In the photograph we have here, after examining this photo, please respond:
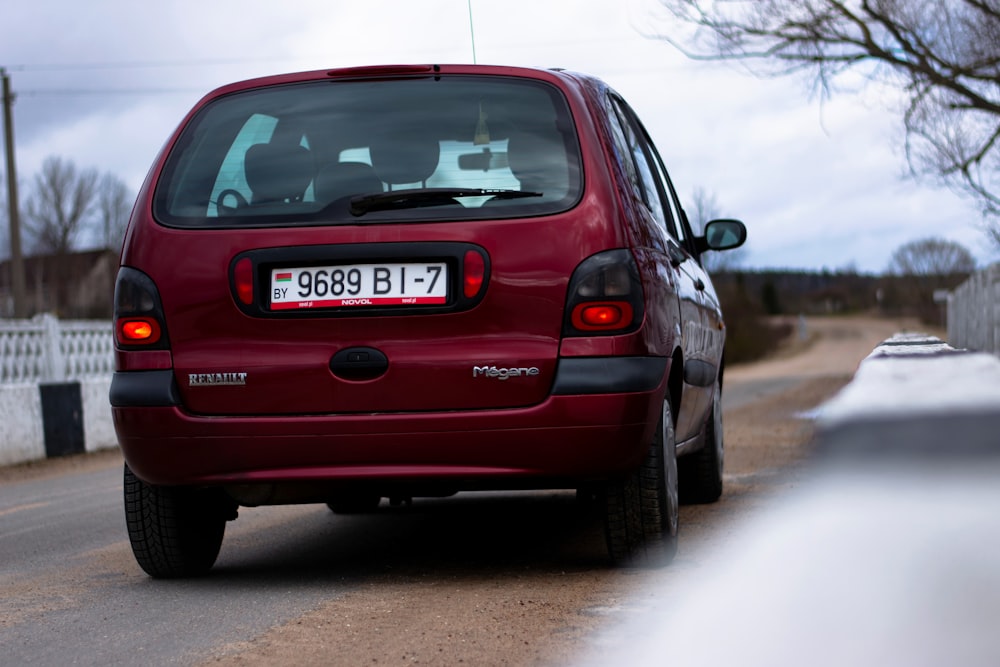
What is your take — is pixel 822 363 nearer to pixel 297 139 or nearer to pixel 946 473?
pixel 297 139

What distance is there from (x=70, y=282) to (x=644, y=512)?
96067mm

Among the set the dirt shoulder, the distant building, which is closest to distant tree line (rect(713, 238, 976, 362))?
the dirt shoulder

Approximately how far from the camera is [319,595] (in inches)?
167

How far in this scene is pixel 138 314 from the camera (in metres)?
4.25

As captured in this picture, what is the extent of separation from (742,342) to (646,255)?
1804 inches

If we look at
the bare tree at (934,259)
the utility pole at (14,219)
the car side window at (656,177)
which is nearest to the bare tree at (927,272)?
the bare tree at (934,259)

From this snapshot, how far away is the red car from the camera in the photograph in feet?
13.3

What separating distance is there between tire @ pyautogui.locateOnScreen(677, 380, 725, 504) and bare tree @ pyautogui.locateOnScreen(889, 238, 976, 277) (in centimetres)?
2987

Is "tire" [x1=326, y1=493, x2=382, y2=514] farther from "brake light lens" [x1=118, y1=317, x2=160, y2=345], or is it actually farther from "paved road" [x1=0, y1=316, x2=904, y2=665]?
"brake light lens" [x1=118, y1=317, x2=160, y2=345]

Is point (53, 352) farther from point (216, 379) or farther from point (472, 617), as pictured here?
point (472, 617)

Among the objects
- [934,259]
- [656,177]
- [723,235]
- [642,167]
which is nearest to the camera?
[642,167]

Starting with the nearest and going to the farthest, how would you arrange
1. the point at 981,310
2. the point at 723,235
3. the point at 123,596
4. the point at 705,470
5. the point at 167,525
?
the point at 123,596 → the point at 167,525 → the point at 723,235 → the point at 705,470 → the point at 981,310

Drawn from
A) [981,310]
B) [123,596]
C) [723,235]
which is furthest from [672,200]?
[981,310]

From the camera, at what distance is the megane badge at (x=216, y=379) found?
13.5ft
